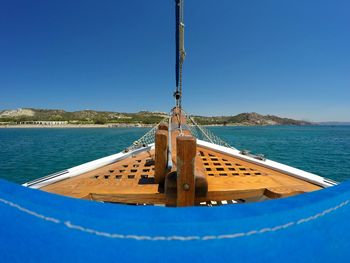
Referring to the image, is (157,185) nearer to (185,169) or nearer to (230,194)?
(185,169)

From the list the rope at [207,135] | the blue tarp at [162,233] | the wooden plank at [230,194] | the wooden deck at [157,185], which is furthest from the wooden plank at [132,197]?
the rope at [207,135]

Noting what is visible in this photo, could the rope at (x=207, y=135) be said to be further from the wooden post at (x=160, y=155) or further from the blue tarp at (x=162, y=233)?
the blue tarp at (x=162, y=233)

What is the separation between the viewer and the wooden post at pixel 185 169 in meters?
1.55

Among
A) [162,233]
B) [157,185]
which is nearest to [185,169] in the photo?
[157,185]

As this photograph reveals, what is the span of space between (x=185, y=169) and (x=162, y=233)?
95cm

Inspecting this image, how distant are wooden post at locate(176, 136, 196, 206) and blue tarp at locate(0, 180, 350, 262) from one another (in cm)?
80

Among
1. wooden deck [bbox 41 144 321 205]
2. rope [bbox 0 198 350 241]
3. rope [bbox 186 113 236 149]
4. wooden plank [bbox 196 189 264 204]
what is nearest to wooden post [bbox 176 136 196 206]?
wooden deck [bbox 41 144 321 205]

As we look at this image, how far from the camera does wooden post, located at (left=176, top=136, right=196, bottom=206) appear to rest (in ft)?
5.10

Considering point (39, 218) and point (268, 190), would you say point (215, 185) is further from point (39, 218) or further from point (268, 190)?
point (39, 218)

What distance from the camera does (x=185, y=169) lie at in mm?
1609

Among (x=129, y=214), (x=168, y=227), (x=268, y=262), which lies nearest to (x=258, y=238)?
(x=268, y=262)

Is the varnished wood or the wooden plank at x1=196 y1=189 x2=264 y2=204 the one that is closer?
the varnished wood

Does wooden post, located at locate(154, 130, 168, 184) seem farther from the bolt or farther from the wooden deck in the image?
the bolt

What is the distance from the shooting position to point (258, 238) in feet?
2.27
